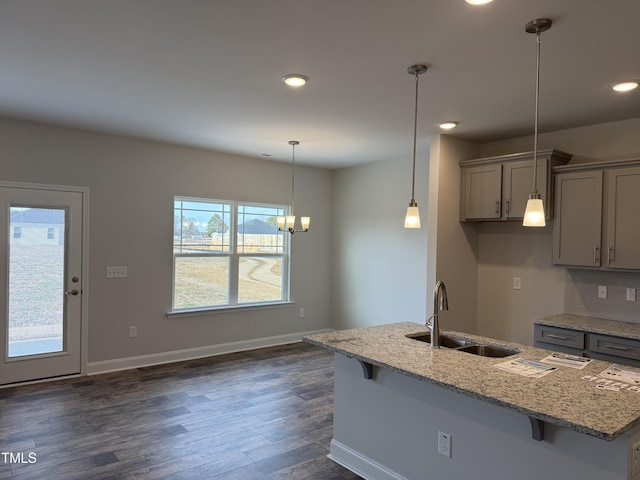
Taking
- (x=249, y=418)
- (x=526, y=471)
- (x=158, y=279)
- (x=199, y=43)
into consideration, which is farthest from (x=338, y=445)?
(x=158, y=279)

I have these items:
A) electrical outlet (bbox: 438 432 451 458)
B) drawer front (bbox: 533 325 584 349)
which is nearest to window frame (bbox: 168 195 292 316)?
drawer front (bbox: 533 325 584 349)

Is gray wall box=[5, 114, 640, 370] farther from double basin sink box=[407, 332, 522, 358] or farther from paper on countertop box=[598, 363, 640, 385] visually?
paper on countertop box=[598, 363, 640, 385]

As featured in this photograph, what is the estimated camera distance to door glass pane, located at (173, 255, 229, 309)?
5344 millimetres

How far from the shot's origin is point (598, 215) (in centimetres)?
354

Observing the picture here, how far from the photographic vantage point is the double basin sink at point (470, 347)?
2.68 m

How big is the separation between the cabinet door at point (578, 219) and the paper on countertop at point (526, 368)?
1.76 m

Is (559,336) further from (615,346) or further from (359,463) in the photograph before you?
(359,463)

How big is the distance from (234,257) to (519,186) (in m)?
3.55

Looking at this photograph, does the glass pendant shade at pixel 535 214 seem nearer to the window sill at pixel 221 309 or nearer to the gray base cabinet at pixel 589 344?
the gray base cabinet at pixel 589 344

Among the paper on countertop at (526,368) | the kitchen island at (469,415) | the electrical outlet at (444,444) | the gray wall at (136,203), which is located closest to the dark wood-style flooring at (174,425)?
the kitchen island at (469,415)

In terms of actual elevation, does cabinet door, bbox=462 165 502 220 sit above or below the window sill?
above

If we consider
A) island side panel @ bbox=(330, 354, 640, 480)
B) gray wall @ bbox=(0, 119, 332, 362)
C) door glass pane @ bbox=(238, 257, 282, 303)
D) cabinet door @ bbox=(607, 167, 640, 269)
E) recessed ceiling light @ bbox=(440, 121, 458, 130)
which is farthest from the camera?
door glass pane @ bbox=(238, 257, 282, 303)

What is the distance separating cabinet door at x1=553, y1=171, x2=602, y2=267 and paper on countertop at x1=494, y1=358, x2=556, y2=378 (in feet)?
5.76

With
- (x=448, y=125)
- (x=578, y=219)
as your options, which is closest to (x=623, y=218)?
(x=578, y=219)
